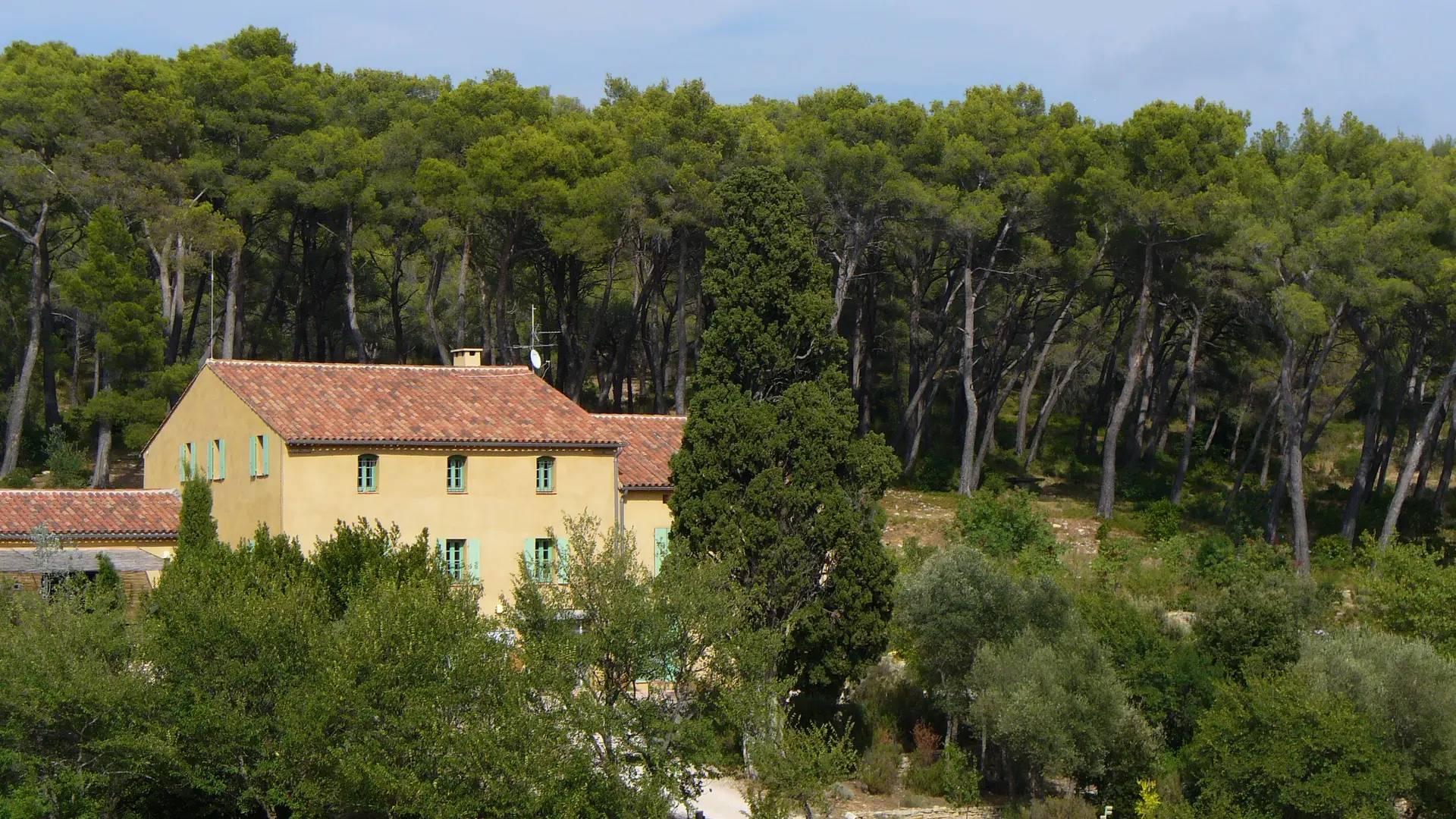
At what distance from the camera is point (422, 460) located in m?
32.9

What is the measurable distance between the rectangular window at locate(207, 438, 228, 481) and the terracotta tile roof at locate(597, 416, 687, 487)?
26.5 feet

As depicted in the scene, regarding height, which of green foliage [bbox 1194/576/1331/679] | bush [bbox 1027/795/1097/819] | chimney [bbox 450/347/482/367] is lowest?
bush [bbox 1027/795/1097/819]

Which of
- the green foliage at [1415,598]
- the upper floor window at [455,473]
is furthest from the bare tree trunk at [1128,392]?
the upper floor window at [455,473]

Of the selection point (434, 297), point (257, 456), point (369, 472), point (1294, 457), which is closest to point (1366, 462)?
point (1294, 457)

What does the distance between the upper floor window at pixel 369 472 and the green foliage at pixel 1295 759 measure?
54.4 ft

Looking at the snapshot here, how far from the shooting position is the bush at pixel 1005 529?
3916cm

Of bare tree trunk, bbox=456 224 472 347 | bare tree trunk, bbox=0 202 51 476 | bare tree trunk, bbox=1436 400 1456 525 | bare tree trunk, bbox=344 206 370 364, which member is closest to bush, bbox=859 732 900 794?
bare tree trunk, bbox=456 224 472 347

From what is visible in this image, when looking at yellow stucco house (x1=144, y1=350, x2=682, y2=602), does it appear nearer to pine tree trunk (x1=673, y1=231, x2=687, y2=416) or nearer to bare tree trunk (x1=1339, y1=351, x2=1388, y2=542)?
pine tree trunk (x1=673, y1=231, x2=687, y2=416)

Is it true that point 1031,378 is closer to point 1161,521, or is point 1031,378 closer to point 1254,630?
point 1161,521

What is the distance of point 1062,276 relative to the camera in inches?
1921

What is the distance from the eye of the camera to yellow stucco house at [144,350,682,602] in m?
32.0

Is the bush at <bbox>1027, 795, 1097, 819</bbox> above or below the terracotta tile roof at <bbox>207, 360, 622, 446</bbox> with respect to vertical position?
below

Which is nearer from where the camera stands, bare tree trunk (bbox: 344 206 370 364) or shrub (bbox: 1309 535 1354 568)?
shrub (bbox: 1309 535 1354 568)

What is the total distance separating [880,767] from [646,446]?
9769 millimetres
